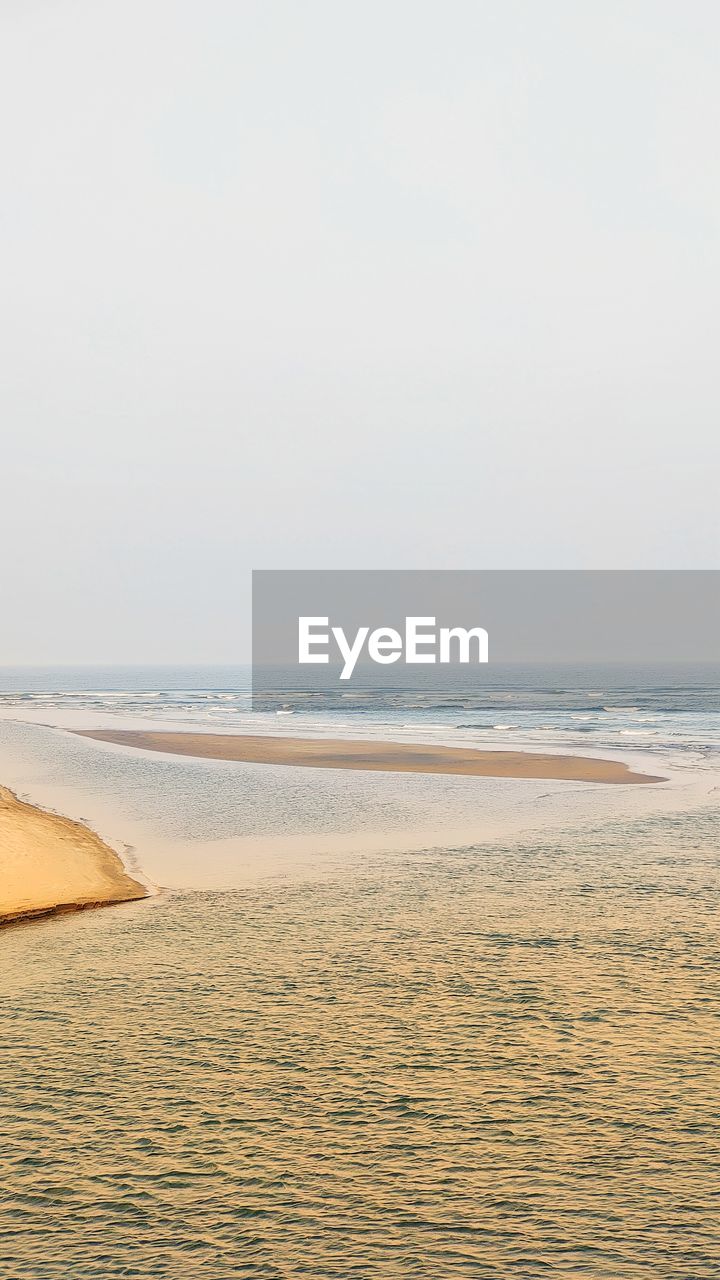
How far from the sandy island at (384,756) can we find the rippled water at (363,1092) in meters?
Answer: 19.8

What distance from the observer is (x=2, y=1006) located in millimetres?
10227

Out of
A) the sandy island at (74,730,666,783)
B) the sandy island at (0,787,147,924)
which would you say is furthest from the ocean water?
the sandy island at (74,730,666,783)

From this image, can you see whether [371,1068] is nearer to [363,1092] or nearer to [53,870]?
[363,1092]

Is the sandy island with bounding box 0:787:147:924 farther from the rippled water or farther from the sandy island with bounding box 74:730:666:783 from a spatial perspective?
the sandy island with bounding box 74:730:666:783

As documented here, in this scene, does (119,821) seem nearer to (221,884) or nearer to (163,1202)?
(221,884)

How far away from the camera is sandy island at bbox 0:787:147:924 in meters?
14.5

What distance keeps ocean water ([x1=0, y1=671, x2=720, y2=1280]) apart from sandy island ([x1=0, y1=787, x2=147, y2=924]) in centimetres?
69

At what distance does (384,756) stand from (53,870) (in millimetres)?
25348

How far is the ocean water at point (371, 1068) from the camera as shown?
5930mm

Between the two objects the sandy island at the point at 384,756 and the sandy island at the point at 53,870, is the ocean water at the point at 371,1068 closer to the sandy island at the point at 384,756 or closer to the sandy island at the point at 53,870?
the sandy island at the point at 53,870

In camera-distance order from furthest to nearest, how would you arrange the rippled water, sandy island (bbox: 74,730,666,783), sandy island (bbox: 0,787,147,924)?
1. sandy island (bbox: 74,730,666,783)
2. sandy island (bbox: 0,787,147,924)
3. the rippled water

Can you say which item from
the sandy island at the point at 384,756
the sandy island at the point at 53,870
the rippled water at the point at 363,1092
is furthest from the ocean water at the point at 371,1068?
the sandy island at the point at 384,756

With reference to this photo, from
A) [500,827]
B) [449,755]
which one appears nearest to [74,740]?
[449,755]

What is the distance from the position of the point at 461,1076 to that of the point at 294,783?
74.9 ft
